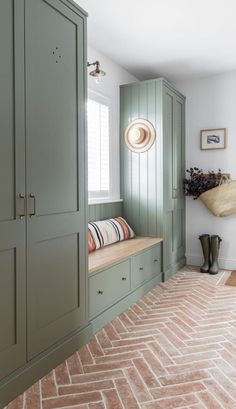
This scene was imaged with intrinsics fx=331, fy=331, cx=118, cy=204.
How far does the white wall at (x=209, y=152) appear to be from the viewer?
4.68 metres

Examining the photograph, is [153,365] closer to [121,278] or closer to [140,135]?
[121,278]

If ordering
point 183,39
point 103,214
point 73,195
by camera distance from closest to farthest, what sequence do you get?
1. point 73,195
2. point 183,39
3. point 103,214

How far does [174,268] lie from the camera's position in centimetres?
454

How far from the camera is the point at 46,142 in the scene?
6.98 ft

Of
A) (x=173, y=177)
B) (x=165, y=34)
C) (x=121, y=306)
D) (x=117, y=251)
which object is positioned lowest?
(x=121, y=306)

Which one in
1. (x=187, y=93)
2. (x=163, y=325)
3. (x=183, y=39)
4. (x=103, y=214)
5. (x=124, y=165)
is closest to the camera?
(x=163, y=325)

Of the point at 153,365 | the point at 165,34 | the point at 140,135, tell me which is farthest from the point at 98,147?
the point at 153,365

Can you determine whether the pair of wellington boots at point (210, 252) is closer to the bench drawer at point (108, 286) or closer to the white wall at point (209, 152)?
the white wall at point (209, 152)

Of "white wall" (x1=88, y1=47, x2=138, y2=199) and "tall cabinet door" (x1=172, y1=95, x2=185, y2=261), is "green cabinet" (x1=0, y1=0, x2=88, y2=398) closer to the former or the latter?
"white wall" (x1=88, y1=47, x2=138, y2=199)

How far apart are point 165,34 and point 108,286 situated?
264 cm

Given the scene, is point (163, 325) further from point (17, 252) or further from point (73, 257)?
point (17, 252)

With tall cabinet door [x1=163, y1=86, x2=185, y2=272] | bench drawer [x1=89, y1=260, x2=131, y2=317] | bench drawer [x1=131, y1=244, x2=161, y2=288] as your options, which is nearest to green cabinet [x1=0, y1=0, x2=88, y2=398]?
bench drawer [x1=89, y1=260, x2=131, y2=317]

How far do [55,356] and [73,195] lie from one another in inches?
43.4

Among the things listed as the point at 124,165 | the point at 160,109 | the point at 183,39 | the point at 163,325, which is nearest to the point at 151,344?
the point at 163,325
